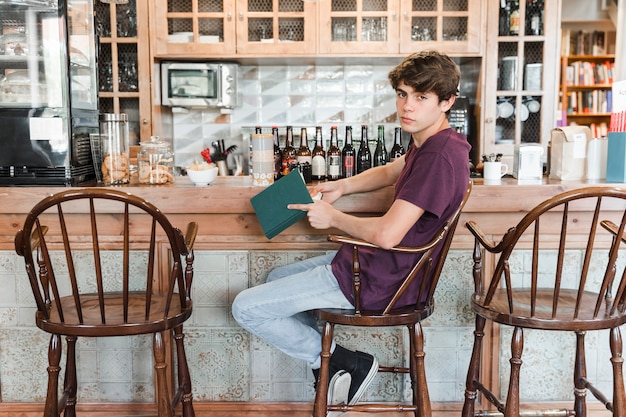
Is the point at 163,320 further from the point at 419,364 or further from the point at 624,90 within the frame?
the point at 624,90

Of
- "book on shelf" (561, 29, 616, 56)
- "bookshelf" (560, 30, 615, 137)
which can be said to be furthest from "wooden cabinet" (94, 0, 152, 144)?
"book on shelf" (561, 29, 616, 56)

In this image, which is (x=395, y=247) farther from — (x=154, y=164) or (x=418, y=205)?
(x=154, y=164)

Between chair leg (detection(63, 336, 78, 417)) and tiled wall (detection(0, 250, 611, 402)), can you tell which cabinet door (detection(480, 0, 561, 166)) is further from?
chair leg (detection(63, 336, 78, 417))

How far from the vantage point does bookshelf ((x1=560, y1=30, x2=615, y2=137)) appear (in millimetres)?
7074

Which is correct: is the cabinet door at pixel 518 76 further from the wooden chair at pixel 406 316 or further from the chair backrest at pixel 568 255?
the wooden chair at pixel 406 316

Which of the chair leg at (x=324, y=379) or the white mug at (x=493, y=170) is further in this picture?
the white mug at (x=493, y=170)

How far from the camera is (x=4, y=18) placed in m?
2.30

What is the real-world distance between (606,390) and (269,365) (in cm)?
126

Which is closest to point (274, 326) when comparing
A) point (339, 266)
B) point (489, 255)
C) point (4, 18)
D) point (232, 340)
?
point (339, 266)

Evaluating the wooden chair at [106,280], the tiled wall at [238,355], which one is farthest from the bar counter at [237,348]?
the wooden chair at [106,280]

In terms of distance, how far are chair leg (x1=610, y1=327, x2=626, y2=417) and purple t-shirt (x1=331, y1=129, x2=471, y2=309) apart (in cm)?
58

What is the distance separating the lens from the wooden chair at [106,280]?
1.70 metres

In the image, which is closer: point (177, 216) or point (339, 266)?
point (339, 266)

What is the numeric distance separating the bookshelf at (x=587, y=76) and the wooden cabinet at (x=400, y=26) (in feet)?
11.7
